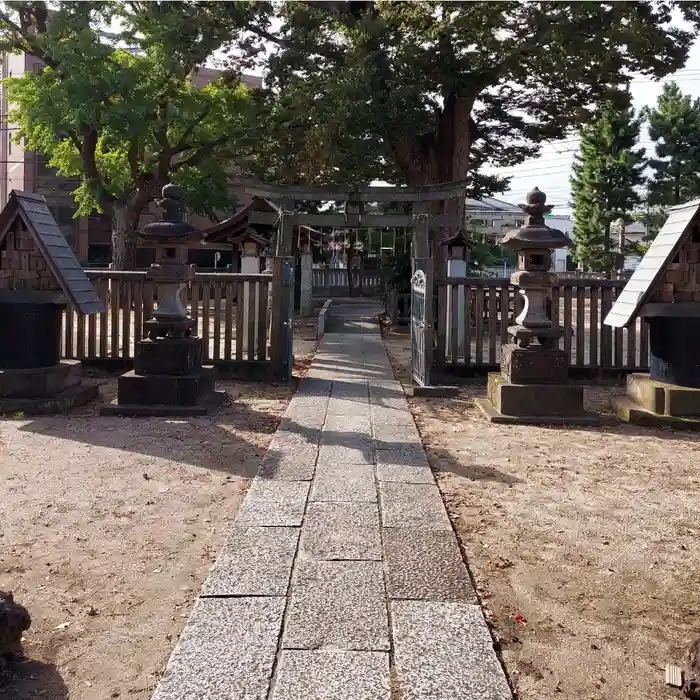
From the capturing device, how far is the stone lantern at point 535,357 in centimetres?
748

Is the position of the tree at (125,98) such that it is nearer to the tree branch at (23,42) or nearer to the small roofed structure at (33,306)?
the tree branch at (23,42)

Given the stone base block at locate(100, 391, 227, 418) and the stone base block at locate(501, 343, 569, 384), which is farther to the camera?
the stone base block at locate(501, 343, 569, 384)

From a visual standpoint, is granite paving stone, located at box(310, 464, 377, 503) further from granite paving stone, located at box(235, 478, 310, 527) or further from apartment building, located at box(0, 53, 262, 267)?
apartment building, located at box(0, 53, 262, 267)

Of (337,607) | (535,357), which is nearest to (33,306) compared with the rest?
(535,357)

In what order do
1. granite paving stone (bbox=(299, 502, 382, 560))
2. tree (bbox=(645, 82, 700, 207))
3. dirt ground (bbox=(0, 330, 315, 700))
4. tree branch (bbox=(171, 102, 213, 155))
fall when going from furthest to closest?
tree (bbox=(645, 82, 700, 207)) → tree branch (bbox=(171, 102, 213, 155)) → granite paving stone (bbox=(299, 502, 382, 560)) → dirt ground (bbox=(0, 330, 315, 700))

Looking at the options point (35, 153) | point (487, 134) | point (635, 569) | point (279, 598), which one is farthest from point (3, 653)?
point (35, 153)

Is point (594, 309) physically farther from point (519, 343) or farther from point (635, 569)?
point (635, 569)

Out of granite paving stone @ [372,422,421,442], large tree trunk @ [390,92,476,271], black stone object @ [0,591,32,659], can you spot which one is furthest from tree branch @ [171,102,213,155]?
black stone object @ [0,591,32,659]

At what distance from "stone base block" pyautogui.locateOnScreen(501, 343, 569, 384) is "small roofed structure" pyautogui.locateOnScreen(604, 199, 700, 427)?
2.45ft

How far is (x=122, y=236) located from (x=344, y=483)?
18840 millimetres

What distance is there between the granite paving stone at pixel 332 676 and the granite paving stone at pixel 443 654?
0.07m

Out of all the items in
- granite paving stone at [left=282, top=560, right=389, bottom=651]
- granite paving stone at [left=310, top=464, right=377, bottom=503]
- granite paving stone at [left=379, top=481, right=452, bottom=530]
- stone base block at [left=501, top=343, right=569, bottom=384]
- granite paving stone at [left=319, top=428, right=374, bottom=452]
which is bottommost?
granite paving stone at [left=282, top=560, right=389, bottom=651]

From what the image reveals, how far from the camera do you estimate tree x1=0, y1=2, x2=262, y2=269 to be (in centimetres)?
1580

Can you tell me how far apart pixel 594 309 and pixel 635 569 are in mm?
6843
